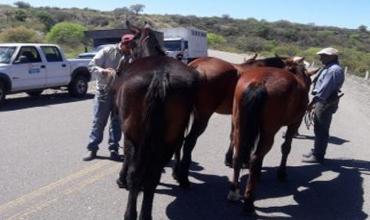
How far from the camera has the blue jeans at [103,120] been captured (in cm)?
732

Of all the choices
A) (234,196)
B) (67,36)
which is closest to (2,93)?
(234,196)

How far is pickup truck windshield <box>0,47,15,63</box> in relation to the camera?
1430cm

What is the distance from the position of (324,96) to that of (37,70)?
10.2 metres

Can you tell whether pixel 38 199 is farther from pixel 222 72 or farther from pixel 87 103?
pixel 87 103

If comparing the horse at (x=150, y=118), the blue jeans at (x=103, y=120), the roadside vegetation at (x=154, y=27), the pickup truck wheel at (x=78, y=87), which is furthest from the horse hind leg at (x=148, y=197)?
the roadside vegetation at (x=154, y=27)

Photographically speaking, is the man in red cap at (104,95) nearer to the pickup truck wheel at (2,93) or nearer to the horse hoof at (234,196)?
the horse hoof at (234,196)

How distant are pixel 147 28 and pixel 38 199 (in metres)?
2.47

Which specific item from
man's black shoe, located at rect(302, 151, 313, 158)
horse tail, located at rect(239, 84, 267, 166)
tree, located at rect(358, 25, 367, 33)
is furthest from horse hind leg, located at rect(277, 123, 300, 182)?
tree, located at rect(358, 25, 367, 33)

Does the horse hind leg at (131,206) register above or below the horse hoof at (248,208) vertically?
above

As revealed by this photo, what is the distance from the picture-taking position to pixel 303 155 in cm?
862

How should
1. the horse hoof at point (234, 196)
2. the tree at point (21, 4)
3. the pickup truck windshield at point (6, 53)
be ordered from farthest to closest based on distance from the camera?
the tree at point (21, 4)
the pickup truck windshield at point (6, 53)
the horse hoof at point (234, 196)

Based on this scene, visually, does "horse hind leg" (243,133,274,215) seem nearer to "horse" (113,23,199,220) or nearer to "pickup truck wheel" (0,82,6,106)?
"horse" (113,23,199,220)

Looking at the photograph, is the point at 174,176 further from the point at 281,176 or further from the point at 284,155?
the point at 284,155

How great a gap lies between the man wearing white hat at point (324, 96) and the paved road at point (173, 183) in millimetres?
329
